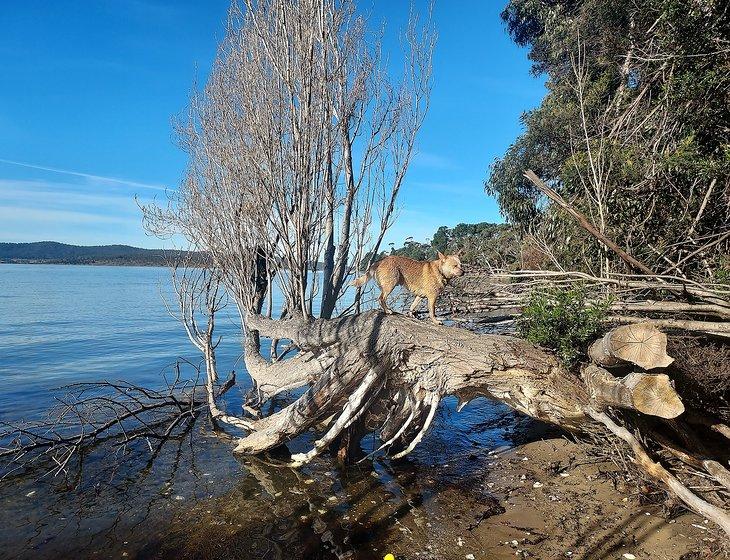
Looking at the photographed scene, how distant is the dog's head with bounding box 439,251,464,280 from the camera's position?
21.7 feet

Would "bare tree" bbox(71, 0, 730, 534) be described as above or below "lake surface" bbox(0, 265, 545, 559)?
above

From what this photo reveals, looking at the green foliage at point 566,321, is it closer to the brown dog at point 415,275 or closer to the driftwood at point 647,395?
the driftwood at point 647,395

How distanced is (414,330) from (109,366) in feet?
47.4

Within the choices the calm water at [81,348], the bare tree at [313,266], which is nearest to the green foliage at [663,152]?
the bare tree at [313,266]

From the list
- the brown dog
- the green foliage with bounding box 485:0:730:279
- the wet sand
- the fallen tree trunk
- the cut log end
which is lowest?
the wet sand

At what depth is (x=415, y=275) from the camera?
6.91 m

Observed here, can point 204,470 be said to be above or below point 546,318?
below

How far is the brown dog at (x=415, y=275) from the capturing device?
674 centimetres

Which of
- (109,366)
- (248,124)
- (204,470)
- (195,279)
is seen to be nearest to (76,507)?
(204,470)

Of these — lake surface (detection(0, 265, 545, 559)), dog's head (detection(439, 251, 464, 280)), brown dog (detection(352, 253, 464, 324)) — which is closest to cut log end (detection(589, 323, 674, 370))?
dog's head (detection(439, 251, 464, 280))

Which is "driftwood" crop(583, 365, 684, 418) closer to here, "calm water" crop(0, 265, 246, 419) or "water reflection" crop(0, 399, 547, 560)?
"water reflection" crop(0, 399, 547, 560)

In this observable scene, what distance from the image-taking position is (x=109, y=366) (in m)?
16.3

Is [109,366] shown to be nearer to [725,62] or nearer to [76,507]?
[76,507]

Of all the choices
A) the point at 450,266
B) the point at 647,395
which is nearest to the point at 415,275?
the point at 450,266
